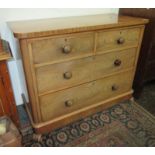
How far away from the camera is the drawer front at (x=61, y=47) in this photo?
1.01 metres

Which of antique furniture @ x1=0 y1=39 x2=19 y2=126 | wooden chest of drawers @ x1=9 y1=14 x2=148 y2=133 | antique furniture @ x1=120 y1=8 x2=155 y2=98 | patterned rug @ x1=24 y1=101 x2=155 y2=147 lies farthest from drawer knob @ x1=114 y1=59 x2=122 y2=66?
antique furniture @ x1=0 y1=39 x2=19 y2=126

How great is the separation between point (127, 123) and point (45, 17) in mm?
1165

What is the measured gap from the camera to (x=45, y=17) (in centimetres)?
140

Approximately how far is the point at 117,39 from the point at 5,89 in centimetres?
89

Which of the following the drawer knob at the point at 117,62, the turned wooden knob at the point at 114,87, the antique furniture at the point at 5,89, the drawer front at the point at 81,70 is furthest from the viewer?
the turned wooden knob at the point at 114,87

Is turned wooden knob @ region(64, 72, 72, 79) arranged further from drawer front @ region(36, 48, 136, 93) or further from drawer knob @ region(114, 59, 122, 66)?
drawer knob @ region(114, 59, 122, 66)

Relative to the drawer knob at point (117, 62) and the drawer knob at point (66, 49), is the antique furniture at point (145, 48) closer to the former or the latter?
the drawer knob at point (117, 62)

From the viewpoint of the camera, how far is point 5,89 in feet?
3.57

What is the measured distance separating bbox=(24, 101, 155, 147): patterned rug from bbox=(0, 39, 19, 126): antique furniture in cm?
29

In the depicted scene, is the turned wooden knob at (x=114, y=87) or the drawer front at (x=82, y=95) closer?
the drawer front at (x=82, y=95)

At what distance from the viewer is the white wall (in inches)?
50.2

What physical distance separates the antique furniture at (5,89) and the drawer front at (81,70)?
19 cm

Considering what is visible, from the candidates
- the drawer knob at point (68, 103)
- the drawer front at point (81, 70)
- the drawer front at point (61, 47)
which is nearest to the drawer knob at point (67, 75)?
the drawer front at point (81, 70)

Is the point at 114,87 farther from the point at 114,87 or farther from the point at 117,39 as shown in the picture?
the point at 117,39
